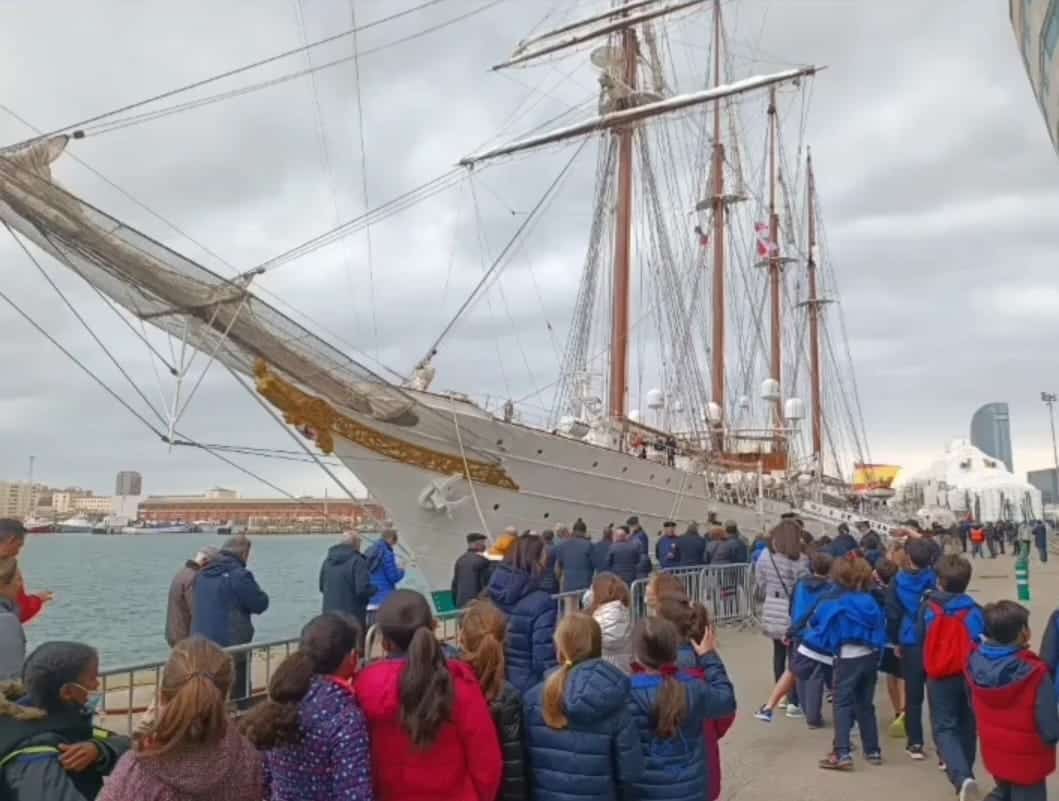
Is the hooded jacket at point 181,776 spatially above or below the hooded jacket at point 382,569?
below

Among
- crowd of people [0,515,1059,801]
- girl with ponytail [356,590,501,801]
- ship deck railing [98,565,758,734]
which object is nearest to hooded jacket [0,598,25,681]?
crowd of people [0,515,1059,801]

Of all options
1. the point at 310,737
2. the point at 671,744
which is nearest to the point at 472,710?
the point at 310,737

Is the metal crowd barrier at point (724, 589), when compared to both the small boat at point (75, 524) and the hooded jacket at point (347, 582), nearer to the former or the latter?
the hooded jacket at point (347, 582)

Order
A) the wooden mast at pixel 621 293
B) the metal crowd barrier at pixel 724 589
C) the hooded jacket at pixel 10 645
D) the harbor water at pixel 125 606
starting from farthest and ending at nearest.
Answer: the wooden mast at pixel 621 293, the harbor water at pixel 125 606, the metal crowd barrier at pixel 724 589, the hooded jacket at pixel 10 645

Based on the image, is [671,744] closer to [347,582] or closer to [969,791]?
[969,791]

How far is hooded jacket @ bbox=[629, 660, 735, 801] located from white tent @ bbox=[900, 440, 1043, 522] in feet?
261

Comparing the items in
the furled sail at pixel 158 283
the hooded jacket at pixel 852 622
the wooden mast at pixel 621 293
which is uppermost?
the wooden mast at pixel 621 293

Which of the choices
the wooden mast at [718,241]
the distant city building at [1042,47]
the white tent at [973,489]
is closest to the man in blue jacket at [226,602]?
the distant city building at [1042,47]

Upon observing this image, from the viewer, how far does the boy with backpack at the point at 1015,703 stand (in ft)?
14.2

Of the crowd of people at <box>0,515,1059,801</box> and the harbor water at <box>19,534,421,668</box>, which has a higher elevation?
the crowd of people at <box>0,515,1059,801</box>

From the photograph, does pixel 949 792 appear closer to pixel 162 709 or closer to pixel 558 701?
pixel 558 701

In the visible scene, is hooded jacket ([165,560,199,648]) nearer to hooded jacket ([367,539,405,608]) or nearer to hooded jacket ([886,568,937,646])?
hooded jacket ([367,539,405,608])

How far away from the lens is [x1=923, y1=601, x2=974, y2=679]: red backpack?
535cm

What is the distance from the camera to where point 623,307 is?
25.4m
